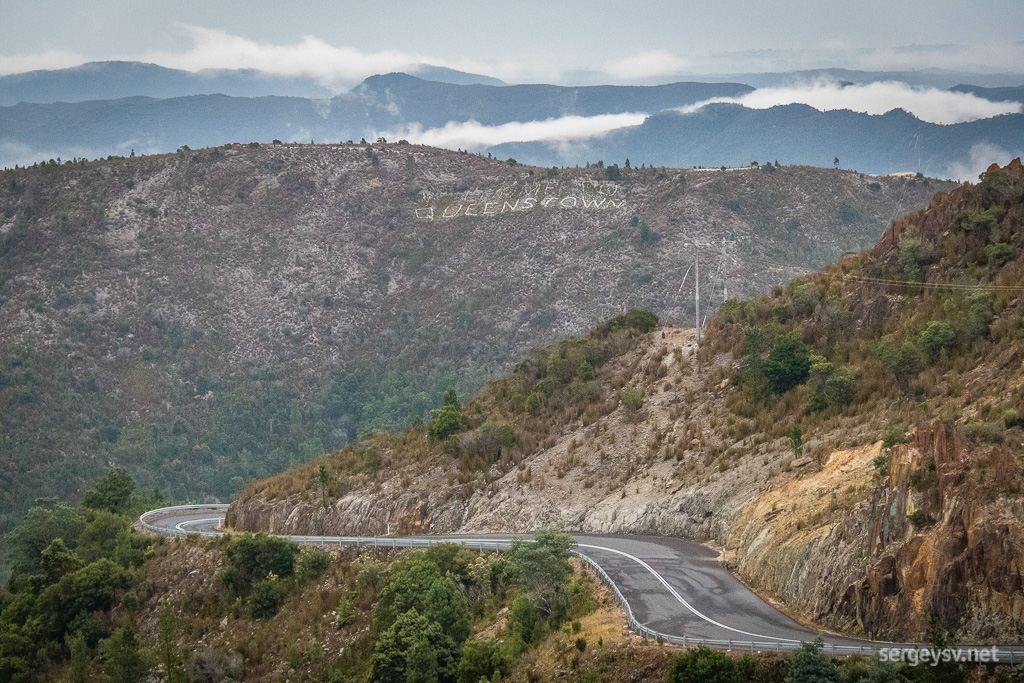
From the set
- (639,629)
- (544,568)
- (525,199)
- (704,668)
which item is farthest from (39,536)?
(525,199)

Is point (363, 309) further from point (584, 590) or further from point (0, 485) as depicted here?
point (584, 590)

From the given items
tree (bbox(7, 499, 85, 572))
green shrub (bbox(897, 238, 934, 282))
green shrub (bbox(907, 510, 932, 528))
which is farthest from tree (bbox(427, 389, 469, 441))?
green shrub (bbox(907, 510, 932, 528))

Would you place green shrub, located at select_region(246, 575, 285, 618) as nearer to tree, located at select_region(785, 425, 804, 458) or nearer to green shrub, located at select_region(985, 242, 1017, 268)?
tree, located at select_region(785, 425, 804, 458)

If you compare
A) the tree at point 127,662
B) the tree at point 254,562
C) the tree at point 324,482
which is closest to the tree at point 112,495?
the tree at point 324,482

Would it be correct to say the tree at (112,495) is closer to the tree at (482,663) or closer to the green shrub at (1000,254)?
the tree at (482,663)

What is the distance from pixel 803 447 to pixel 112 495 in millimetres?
42226

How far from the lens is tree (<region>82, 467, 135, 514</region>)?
59.2 m

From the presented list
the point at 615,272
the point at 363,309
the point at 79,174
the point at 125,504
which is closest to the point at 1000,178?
the point at 125,504

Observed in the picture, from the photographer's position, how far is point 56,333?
378ft

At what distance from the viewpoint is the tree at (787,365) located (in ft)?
124

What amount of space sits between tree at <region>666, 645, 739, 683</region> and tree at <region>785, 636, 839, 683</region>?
1209 millimetres

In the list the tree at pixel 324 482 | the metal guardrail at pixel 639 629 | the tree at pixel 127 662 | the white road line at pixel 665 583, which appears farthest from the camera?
the tree at pixel 324 482

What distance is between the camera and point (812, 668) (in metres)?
19.4

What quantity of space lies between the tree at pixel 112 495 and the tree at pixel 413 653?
113 ft
